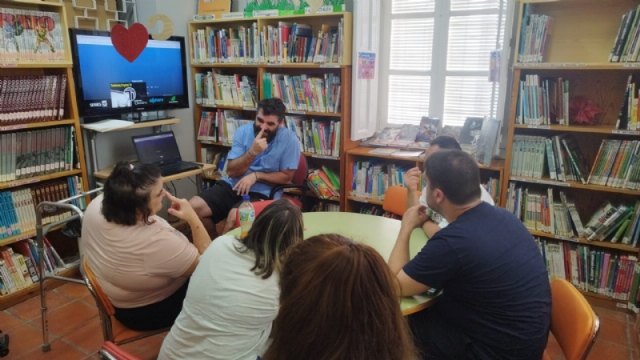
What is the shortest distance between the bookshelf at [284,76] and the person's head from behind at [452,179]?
5.60 feet

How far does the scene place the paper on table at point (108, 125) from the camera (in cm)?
318

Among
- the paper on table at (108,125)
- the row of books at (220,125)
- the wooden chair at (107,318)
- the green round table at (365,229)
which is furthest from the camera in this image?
the row of books at (220,125)

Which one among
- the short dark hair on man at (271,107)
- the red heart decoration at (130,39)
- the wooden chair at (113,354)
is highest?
the red heart decoration at (130,39)

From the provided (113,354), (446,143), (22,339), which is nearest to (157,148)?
(22,339)

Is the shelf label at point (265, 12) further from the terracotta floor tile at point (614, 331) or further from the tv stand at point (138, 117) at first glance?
the terracotta floor tile at point (614, 331)

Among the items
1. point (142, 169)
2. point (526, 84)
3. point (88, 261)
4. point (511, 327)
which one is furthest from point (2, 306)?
point (526, 84)

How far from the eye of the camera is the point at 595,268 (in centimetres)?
291

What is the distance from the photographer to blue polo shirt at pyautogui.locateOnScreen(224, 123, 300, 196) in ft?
10.9

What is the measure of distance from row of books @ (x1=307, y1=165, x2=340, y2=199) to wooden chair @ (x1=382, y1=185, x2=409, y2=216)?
782 millimetres

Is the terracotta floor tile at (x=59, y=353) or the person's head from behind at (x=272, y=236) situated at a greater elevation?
the person's head from behind at (x=272, y=236)

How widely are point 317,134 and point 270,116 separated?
49 centimetres

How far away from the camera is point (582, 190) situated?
3.09 metres

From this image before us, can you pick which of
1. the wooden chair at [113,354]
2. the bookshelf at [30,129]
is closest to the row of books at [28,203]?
the bookshelf at [30,129]

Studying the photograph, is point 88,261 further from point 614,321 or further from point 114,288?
point 614,321
